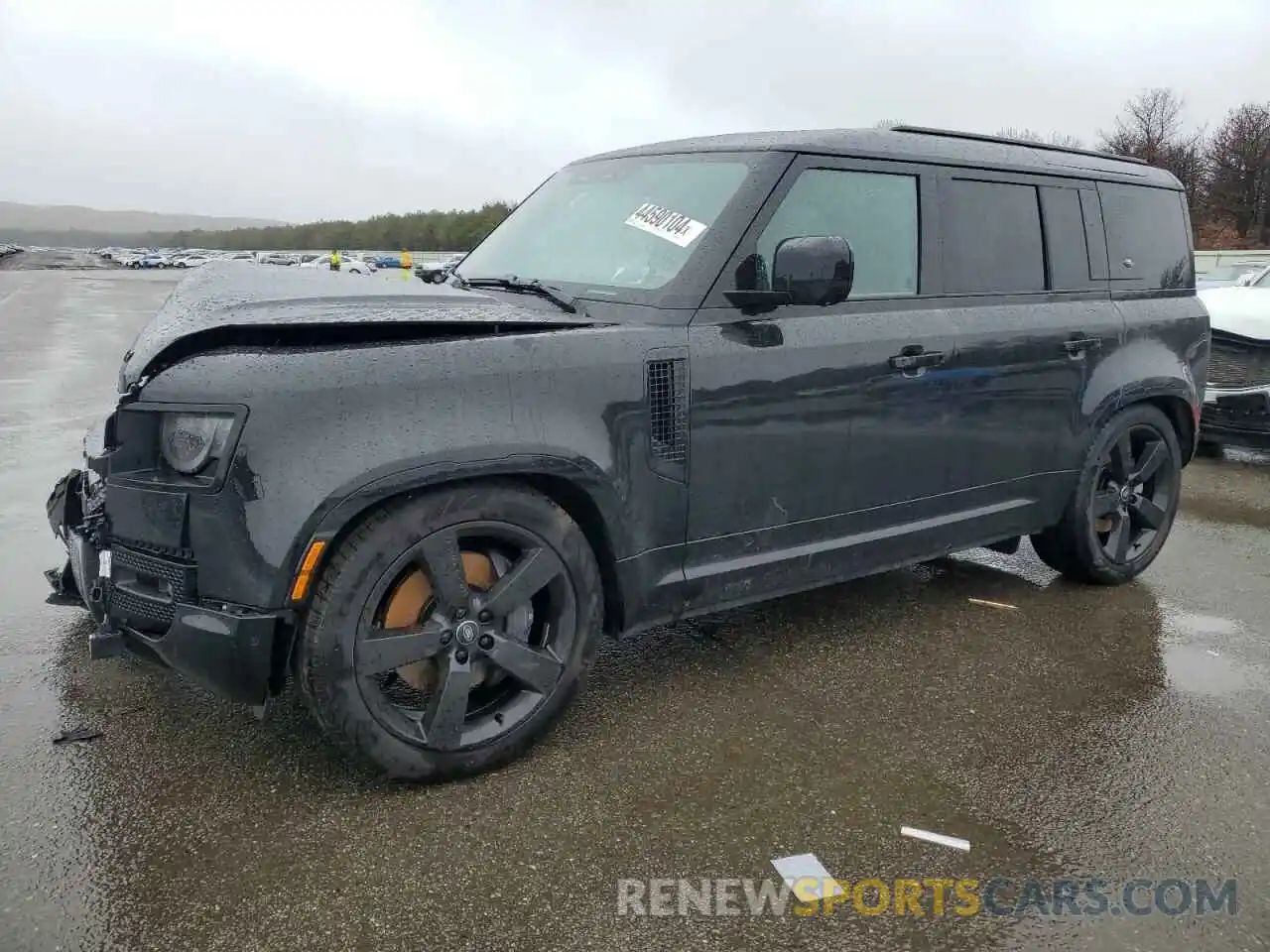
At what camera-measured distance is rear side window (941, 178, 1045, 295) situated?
394 centimetres

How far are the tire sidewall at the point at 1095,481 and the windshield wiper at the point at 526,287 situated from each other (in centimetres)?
254

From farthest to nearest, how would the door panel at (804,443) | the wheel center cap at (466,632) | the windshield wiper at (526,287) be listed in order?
the windshield wiper at (526,287)
the door panel at (804,443)
the wheel center cap at (466,632)

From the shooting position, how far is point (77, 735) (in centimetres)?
316

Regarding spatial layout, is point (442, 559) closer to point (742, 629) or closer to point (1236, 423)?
point (742, 629)

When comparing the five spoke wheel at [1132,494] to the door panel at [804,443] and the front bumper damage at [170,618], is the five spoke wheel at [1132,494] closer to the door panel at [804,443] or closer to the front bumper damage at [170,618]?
the door panel at [804,443]

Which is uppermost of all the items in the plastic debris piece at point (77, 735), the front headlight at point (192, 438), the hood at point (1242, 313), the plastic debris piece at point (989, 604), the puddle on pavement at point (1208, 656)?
the hood at point (1242, 313)

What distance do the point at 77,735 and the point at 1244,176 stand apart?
7346 cm

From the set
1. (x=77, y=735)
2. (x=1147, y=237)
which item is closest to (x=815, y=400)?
(x=1147, y=237)

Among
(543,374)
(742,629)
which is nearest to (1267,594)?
(742,629)

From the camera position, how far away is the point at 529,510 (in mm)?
2902

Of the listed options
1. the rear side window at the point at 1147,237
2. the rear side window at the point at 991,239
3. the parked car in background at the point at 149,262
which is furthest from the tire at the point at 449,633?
the parked car in background at the point at 149,262

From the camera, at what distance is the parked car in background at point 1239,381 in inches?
310

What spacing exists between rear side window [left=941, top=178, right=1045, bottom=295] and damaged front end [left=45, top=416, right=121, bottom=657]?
2.99 meters

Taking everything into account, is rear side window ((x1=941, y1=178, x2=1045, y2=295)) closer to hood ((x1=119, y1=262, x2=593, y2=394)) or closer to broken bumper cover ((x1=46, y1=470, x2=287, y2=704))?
hood ((x1=119, y1=262, x2=593, y2=394))
